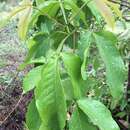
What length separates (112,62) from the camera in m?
0.81

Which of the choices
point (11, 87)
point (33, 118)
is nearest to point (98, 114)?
point (33, 118)

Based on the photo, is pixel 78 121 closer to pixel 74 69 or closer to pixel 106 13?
pixel 74 69

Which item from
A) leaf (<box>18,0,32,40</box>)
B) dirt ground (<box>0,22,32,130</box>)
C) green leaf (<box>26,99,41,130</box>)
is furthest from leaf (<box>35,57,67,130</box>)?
dirt ground (<box>0,22,32,130</box>)

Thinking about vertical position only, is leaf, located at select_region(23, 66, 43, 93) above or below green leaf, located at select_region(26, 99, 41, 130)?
above

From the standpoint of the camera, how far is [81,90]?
30.3 inches

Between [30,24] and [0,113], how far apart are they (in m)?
2.08

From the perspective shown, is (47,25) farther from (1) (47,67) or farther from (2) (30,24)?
(1) (47,67)

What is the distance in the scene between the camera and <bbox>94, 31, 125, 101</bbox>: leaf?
2.62 ft

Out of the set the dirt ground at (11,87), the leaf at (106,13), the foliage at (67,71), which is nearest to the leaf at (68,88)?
the foliage at (67,71)

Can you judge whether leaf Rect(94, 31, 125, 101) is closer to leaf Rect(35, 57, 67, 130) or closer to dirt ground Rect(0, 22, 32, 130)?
leaf Rect(35, 57, 67, 130)

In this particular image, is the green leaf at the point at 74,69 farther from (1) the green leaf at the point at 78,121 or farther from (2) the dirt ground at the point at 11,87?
(2) the dirt ground at the point at 11,87

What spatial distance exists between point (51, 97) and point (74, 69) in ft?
0.27

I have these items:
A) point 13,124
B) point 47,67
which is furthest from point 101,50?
point 13,124

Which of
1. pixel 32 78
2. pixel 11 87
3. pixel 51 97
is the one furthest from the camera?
pixel 11 87
